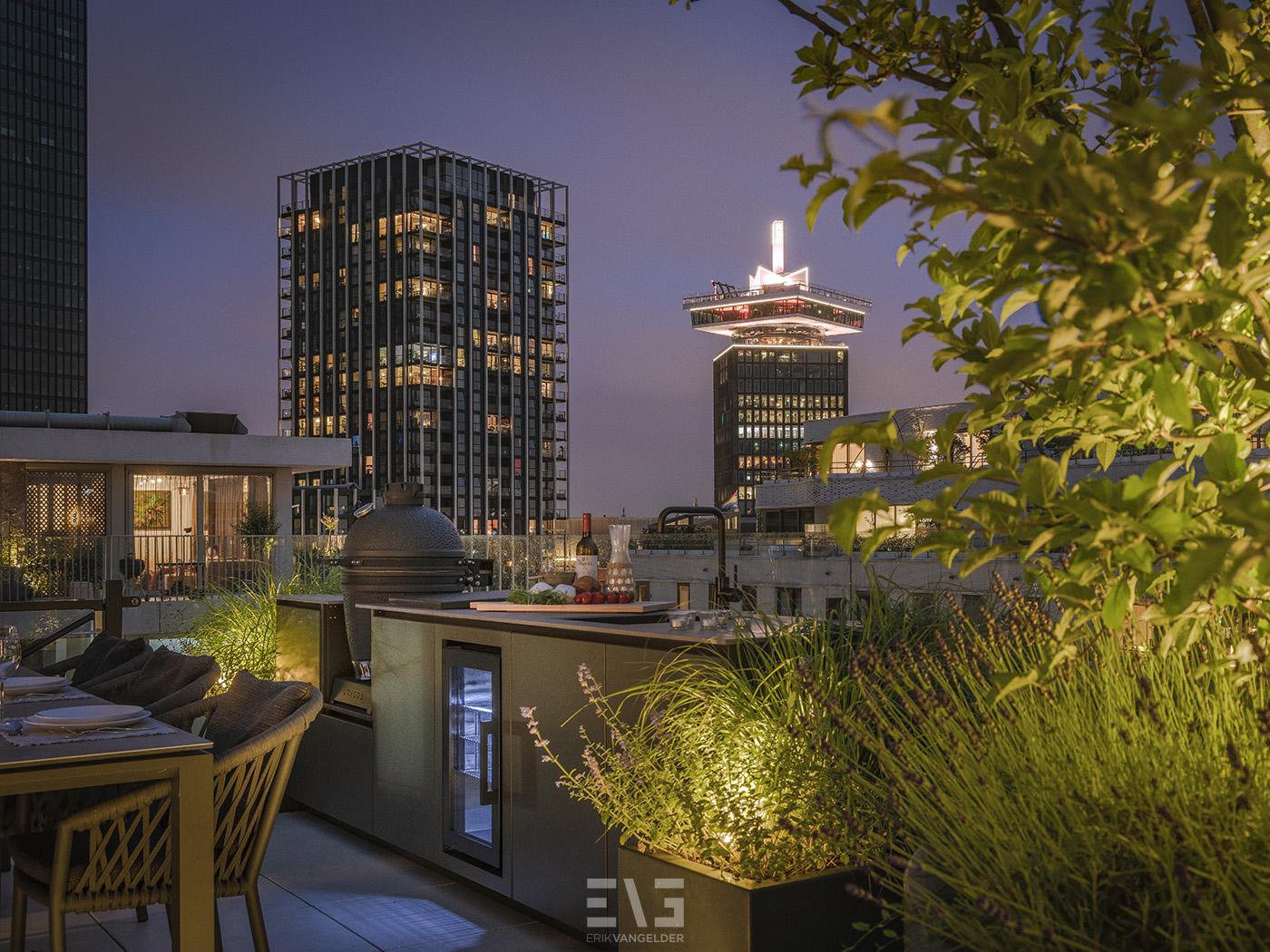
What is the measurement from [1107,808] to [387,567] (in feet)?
14.5

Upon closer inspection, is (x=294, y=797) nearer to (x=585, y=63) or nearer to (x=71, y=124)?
(x=585, y=63)

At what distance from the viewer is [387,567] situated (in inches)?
225

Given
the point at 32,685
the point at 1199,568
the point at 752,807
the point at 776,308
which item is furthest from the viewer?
the point at 776,308

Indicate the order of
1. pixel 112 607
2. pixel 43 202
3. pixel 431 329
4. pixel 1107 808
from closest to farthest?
pixel 1107 808 < pixel 112 607 < pixel 431 329 < pixel 43 202

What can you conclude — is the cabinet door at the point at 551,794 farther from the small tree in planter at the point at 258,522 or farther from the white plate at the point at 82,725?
the small tree in planter at the point at 258,522

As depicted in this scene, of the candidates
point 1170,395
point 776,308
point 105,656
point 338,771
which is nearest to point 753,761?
point 1170,395

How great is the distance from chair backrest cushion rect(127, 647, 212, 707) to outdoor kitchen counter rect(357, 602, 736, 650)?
0.92 m

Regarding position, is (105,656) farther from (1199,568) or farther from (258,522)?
(258,522)

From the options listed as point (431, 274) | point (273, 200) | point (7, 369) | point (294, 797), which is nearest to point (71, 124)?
point (7, 369)

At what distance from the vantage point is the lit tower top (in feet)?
328

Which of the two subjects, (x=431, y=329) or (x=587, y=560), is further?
(x=431, y=329)

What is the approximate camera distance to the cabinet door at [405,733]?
4.86 meters

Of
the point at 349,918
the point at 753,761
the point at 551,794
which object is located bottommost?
the point at 349,918

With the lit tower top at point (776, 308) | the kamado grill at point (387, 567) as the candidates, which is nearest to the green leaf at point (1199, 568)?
the kamado grill at point (387, 567)
